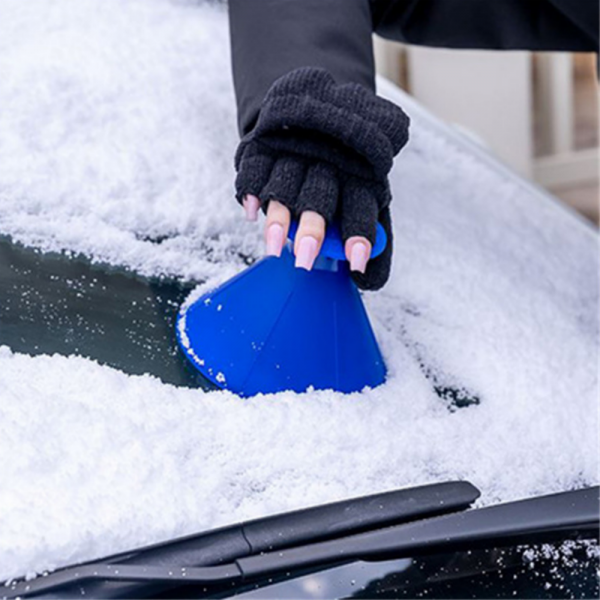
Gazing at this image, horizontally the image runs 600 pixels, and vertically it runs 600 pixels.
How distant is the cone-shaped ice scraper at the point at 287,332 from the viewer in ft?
3.71

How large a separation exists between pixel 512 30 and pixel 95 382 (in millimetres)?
1031

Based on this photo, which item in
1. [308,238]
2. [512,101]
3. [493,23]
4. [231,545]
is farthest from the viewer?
[512,101]

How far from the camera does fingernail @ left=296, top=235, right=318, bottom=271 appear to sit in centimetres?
109

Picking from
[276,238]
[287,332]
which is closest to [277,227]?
[276,238]

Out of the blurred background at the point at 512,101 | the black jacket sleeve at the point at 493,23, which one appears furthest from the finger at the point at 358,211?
the blurred background at the point at 512,101

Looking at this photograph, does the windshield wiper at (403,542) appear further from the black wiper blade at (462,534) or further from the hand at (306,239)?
the hand at (306,239)

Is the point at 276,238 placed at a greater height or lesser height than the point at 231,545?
greater

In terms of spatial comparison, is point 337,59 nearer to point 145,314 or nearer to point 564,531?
point 145,314

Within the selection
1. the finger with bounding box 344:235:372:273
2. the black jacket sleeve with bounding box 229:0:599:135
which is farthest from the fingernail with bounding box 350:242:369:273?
the black jacket sleeve with bounding box 229:0:599:135

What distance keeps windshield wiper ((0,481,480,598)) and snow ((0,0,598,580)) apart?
0.03m

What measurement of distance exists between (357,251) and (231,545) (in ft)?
1.14

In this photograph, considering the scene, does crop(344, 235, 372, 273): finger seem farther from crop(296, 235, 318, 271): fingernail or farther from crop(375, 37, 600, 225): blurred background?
crop(375, 37, 600, 225): blurred background

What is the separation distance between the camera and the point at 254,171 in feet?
3.77

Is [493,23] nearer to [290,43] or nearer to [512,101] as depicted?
[290,43]
